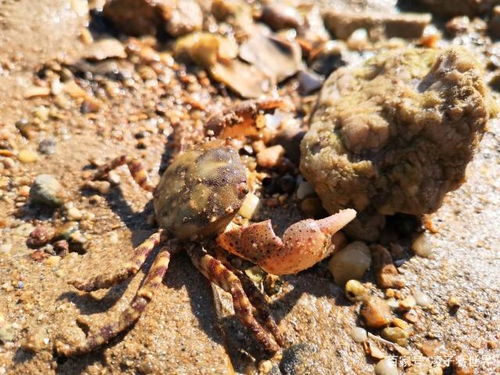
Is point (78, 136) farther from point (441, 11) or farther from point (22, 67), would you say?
point (441, 11)

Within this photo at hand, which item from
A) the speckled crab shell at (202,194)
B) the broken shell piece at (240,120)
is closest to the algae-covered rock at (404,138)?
the speckled crab shell at (202,194)

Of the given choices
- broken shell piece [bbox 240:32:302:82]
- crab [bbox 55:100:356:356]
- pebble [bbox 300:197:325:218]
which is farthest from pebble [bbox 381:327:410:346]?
broken shell piece [bbox 240:32:302:82]

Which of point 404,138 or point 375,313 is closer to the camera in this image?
point 375,313

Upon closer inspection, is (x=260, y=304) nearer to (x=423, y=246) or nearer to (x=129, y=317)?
(x=129, y=317)

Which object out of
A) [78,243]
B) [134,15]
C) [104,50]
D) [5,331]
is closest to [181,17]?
[134,15]

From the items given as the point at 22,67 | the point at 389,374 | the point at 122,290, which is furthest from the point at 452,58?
the point at 22,67

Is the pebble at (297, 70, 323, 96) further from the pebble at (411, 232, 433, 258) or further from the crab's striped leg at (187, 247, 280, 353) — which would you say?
the crab's striped leg at (187, 247, 280, 353)

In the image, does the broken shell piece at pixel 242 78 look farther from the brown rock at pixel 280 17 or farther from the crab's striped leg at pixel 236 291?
the crab's striped leg at pixel 236 291
